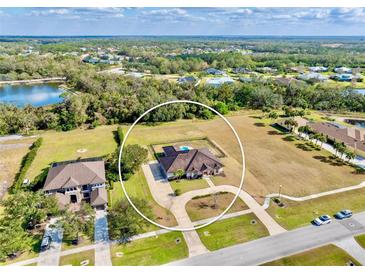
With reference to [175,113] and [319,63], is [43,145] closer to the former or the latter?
[175,113]

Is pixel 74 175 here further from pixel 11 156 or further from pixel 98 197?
pixel 11 156

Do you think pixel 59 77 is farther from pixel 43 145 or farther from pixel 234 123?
pixel 234 123

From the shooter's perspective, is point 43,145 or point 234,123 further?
point 234,123

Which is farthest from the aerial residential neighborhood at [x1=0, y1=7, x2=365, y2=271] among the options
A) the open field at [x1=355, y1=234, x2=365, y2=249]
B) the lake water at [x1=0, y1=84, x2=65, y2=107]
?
the lake water at [x1=0, y1=84, x2=65, y2=107]

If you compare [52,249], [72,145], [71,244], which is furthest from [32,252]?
[72,145]

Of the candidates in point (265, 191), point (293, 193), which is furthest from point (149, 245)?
point (293, 193)
